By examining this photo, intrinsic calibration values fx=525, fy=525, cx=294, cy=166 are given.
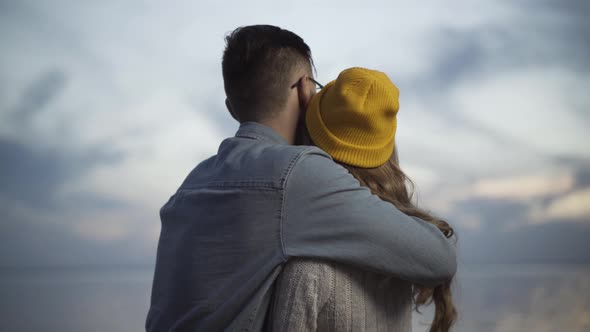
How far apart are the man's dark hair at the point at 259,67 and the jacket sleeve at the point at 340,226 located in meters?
0.34

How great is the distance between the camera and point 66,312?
11.2m

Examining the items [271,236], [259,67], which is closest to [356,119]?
[259,67]

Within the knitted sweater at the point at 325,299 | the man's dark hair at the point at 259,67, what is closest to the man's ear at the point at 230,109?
the man's dark hair at the point at 259,67

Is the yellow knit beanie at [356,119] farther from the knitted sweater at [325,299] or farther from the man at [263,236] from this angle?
the knitted sweater at [325,299]

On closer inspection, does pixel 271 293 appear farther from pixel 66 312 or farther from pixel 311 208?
pixel 66 312

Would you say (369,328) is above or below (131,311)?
above

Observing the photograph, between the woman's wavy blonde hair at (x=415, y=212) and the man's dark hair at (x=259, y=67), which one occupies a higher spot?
the man's dark hair at (x=259, y=67)

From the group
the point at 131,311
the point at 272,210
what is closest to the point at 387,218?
the point at 272,210

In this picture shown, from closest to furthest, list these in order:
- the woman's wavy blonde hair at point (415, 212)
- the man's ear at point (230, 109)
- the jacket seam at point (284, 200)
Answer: the jacket seam at point (284, 200), the woman's wavy blonde hair at point (415, 212), the man's ear at point (230, 109)

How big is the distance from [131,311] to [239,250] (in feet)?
35.0

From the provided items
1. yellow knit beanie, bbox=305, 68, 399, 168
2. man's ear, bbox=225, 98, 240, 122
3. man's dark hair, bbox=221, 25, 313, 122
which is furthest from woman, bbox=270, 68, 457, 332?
man's ear, bbox=225, 98, 240, 122

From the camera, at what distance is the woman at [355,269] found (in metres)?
1.28

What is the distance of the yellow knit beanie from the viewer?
4.96ft

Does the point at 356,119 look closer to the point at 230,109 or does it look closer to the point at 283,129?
the point at 283,129
